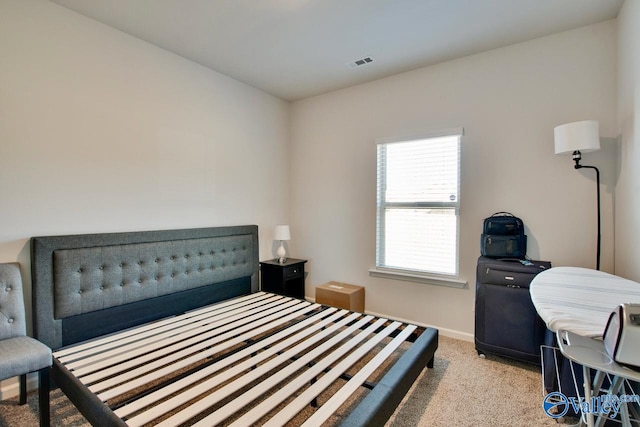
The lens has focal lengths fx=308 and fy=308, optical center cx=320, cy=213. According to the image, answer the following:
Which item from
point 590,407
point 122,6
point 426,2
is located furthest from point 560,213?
point 122,6

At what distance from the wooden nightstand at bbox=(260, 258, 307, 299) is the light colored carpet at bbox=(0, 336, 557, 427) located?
1.83 m

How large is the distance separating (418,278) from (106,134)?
10.5ft

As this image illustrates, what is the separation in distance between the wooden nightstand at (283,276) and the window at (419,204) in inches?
39.7

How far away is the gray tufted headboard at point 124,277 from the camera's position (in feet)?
7.06

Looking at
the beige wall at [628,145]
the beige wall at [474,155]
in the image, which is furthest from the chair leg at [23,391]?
the beige wall at [628,145]

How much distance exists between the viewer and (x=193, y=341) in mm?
2170

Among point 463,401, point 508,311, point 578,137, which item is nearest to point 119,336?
point 463,401

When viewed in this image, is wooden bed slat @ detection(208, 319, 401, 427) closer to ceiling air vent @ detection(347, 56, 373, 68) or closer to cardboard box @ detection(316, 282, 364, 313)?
cardboard box @ detection(316, 282, 364, 313)

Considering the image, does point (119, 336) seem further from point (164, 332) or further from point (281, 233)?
point (281, 233)

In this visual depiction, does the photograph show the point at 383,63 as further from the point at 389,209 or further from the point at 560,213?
the point at 560,213

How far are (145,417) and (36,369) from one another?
3.01ft

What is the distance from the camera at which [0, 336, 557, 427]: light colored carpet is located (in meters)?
1.87

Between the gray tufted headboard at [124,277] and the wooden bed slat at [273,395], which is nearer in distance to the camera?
the wooden bed slat at [273,395]

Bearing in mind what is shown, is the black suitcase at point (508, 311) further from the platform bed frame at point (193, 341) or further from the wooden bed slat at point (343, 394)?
the wooden bed slat at point (343, 394)
